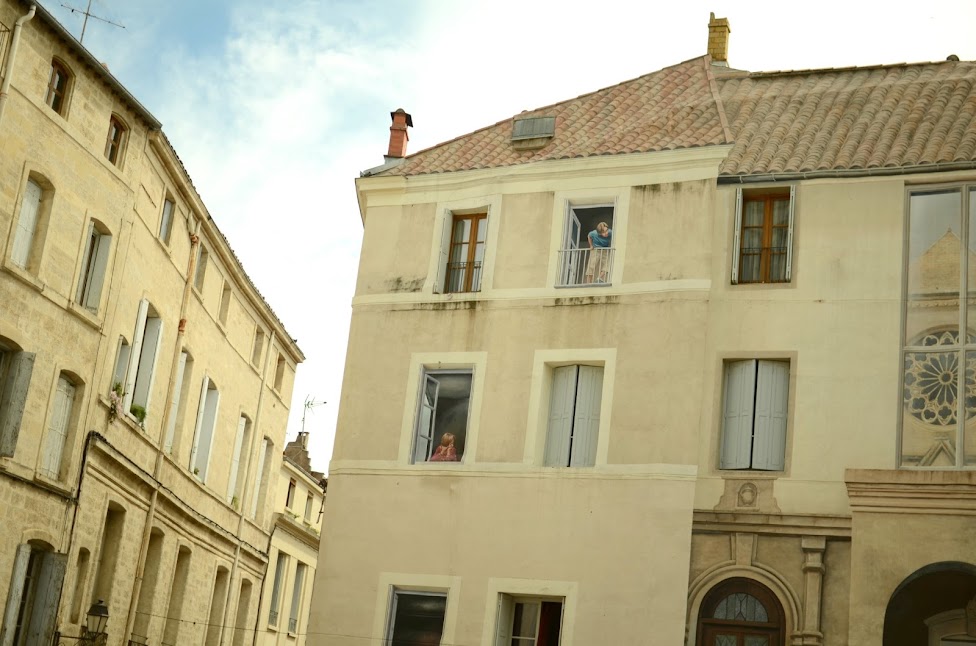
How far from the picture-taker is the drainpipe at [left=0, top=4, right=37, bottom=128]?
76.7ft

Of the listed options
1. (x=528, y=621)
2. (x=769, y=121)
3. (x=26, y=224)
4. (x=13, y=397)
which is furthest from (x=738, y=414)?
(x=26, y=224)

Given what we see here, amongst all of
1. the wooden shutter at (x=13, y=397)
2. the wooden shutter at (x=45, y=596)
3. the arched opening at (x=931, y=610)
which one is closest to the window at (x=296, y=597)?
the wooden shutter at (x=45, y=596)

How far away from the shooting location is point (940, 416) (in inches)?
791

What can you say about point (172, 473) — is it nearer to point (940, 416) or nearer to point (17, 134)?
point (17, 134)

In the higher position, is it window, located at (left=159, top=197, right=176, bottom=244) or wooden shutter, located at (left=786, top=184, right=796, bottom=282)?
window, located at (left=159, top=197, right=176, bottom=244)

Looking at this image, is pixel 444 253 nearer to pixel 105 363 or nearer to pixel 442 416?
pixel 442 416

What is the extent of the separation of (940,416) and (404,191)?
425 inches

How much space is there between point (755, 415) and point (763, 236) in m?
3.19

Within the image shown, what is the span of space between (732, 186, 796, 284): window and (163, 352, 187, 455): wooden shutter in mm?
15003

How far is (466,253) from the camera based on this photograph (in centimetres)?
2467

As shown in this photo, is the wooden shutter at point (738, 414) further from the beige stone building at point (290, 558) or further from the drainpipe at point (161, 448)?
the beige stone building at point (290, 558)

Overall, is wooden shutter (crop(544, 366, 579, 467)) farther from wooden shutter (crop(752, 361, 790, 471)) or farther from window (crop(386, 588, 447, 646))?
wooden shutter (crop(752, 361, 790, 471))

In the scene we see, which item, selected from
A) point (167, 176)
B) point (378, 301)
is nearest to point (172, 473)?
point (167, 176)

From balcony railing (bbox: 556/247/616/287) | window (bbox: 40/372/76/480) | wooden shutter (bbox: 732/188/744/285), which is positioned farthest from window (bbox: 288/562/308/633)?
wooden shutter (bbox: 732/188/744/285)
